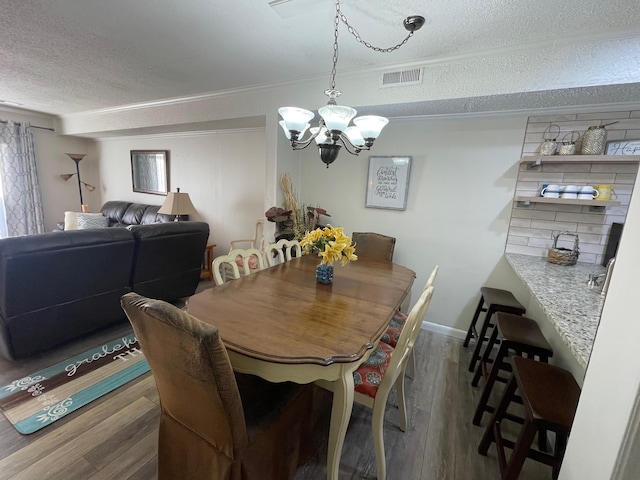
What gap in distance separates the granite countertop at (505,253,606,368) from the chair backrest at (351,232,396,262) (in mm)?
1011

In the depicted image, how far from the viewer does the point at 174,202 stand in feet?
11.9

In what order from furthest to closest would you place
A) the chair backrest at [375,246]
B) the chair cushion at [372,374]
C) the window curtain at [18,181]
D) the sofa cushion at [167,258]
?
1. the window curtain at [18,181]
2. the chair backrest at [375,246]
3. the sofa cushion at [167,258]
4. the chair cushion at [372,374]

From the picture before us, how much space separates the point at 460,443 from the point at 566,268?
1576mm

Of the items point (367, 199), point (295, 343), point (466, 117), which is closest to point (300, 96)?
point (367, 199)

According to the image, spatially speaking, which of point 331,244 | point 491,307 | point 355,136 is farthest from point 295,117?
point 491,307

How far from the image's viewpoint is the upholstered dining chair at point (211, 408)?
83 centimetres

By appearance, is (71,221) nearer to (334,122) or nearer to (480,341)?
(334,122)

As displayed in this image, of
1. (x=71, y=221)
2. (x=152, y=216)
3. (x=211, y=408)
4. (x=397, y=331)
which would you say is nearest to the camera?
(x=211, y=408)

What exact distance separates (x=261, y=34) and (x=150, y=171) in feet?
13.0

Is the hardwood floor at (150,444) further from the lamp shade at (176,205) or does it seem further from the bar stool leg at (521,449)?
the lamp shade at (176,205)

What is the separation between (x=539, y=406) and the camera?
3.65 ft

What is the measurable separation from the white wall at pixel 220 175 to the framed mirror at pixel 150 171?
0.10 metres

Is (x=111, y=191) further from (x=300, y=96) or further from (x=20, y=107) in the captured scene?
(x=300, y=96)

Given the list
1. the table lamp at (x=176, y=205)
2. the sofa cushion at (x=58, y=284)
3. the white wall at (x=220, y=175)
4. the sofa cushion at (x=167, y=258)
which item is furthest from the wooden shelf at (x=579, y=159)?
the table lamp at (x=176, y=205)
